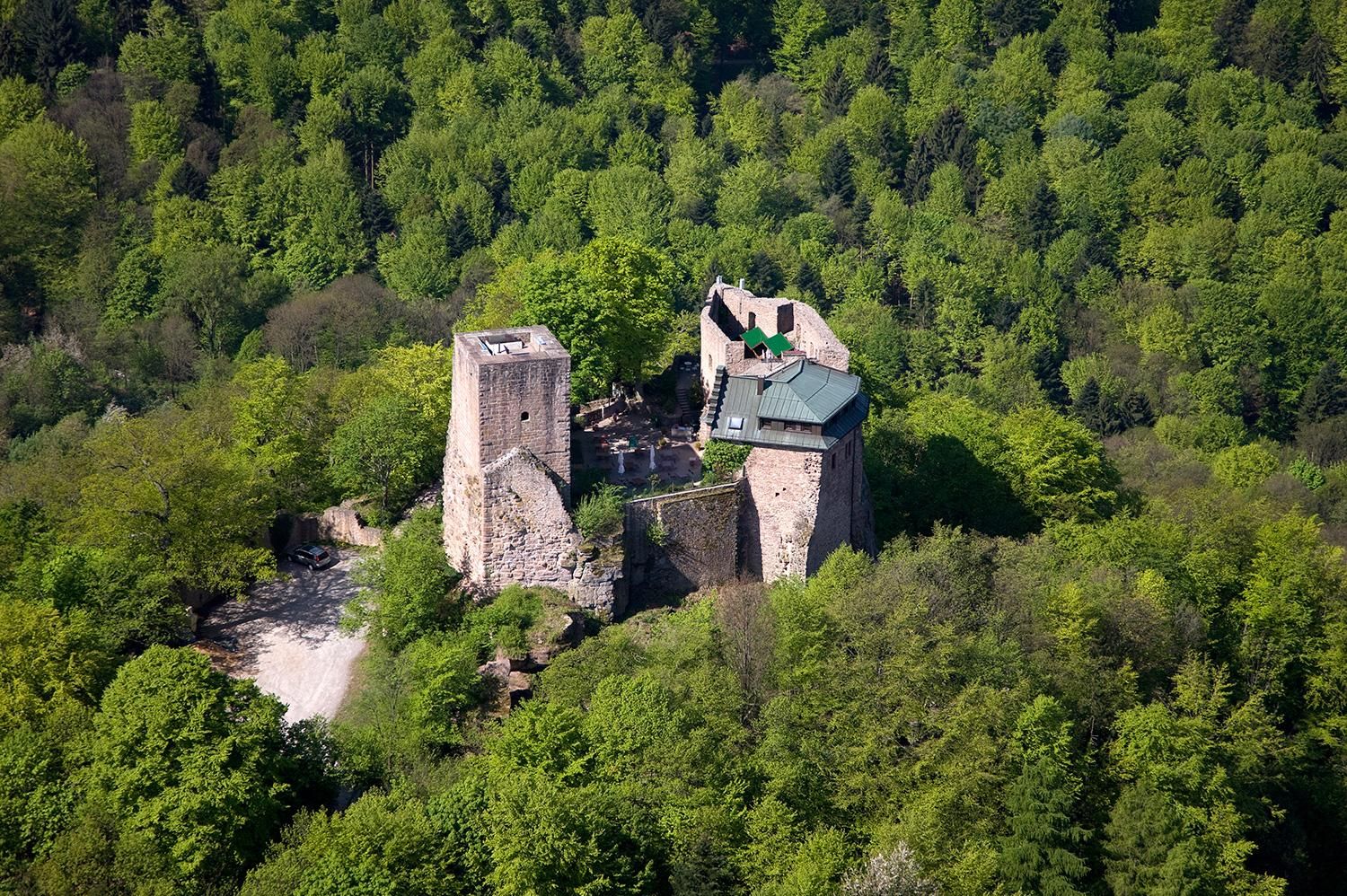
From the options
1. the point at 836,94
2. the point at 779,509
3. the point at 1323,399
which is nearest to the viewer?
the point at 779,509

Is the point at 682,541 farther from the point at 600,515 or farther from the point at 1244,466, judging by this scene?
the point at 1244,466

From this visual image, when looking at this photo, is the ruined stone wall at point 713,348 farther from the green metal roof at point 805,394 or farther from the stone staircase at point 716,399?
the green metal roof at point 805,394

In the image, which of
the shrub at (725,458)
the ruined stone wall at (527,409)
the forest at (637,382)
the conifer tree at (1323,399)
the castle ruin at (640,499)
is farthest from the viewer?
the conifer tree at (1323,399)

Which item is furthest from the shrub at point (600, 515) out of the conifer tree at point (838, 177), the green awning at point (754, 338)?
the conifer tree at point (838, 177)

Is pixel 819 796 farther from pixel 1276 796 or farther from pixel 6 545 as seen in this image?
pixel 6 545

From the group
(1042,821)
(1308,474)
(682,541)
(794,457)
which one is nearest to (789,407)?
(794,457)

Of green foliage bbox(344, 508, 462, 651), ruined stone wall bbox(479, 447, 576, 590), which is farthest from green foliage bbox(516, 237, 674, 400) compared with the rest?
green foliage bbox(344, 508, 462, 651)
